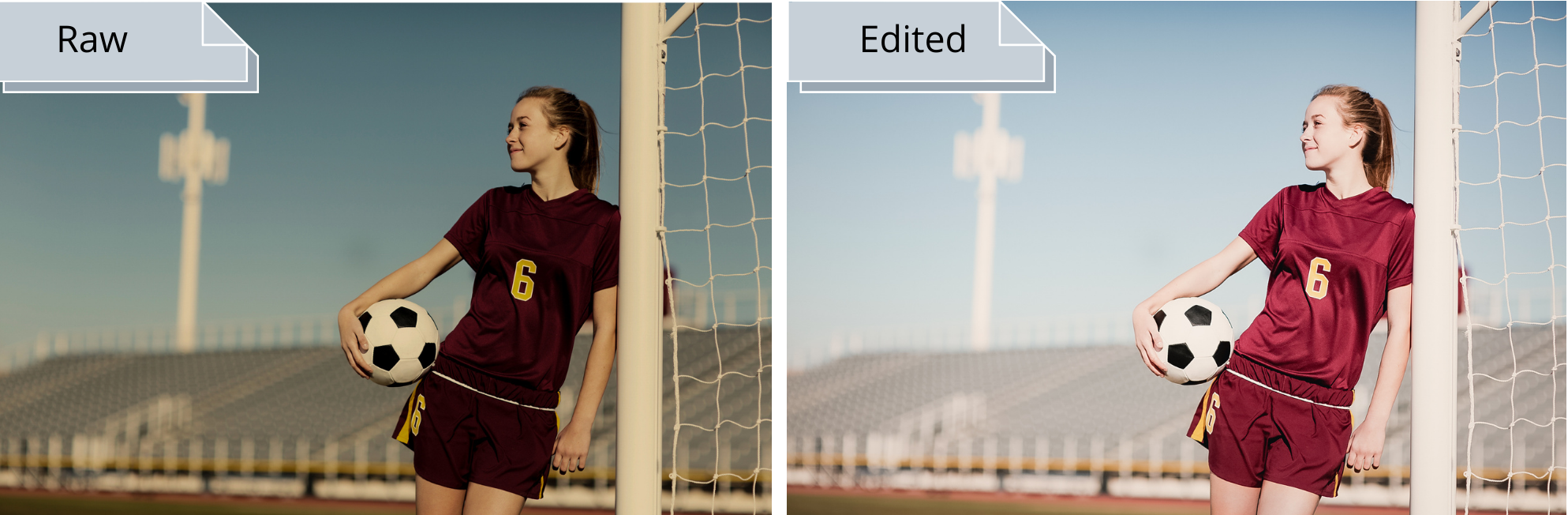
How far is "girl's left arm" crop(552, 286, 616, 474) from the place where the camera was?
2.86m

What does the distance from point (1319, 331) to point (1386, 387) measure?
0.27m

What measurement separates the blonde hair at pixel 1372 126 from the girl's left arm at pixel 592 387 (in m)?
2.75

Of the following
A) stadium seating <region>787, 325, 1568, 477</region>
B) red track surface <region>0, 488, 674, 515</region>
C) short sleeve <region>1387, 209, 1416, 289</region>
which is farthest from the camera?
stadium seating <region>787, 325, 1568, 477</region>

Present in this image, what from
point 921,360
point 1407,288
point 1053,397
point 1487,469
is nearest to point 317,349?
point 921,360

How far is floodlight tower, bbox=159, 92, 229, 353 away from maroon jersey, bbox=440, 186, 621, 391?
43.1 feet

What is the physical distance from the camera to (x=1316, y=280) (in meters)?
3.17

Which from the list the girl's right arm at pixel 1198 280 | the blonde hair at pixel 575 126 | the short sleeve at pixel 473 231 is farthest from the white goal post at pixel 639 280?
the girl's right arm at pixel 1198 280

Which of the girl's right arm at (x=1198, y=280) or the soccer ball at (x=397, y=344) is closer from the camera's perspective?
the soccer ball at (x=397, y=344)

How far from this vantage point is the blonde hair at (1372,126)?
317 centimetres

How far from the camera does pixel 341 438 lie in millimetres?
13031

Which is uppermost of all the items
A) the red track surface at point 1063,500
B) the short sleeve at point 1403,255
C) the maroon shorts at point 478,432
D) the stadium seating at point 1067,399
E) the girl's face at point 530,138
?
the girl's face at point 530,138

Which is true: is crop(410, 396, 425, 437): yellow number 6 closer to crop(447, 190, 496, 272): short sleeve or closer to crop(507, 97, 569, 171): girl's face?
crop(447, 190, 496, 272): short sleeve

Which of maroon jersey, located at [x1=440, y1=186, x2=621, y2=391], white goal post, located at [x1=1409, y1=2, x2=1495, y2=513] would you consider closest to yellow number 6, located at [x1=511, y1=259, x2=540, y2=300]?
maroon jersey, located at [x1=440, y1=186, x2=621, y2=391]

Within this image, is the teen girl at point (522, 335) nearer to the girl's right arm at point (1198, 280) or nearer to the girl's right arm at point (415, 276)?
the girl's right arm at point (415, 276)
